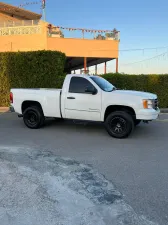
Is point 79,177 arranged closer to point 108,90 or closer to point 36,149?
point 36,149

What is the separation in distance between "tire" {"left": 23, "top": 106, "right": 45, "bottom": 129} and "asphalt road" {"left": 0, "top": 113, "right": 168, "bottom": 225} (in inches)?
9.5

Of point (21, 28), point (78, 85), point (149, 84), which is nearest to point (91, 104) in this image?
point (78, 85)

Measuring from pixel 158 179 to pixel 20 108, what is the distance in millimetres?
5693

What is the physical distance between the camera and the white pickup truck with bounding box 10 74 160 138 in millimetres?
6539

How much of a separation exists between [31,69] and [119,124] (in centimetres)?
760

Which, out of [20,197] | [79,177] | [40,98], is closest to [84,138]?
[40,98]

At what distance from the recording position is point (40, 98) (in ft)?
25.1

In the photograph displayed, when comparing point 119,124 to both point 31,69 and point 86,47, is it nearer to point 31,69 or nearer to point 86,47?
point 31,69

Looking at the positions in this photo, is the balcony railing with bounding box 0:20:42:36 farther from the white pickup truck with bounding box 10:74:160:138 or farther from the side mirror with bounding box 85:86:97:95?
the side mirror with bounding box 85:86:97:95

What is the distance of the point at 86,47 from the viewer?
73.4 ft

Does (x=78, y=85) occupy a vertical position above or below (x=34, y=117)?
above

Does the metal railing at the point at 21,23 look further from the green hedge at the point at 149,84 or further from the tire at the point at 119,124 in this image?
the tire at the point at 119,124

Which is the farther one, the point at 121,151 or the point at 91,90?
the point at 91,90

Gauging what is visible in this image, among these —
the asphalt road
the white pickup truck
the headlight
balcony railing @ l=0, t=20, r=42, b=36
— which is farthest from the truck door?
balcony railing @ l=0, t=20, r=42, b=36
